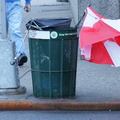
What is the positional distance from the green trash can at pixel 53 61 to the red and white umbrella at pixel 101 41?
0.22 metres

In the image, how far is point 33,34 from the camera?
6.98 m

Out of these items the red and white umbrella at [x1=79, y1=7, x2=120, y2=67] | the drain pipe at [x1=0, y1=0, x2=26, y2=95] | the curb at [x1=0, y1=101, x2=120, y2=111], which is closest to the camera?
the red and white umbrella at [x1=79, y1=7, x2=120, y2=67]

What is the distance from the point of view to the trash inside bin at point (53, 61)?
6.87 meters

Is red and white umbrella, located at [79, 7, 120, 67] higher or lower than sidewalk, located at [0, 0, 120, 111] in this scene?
higher

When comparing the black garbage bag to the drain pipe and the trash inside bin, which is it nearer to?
the trash inside bin

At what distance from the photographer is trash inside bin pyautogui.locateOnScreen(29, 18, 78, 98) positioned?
22.5 ft

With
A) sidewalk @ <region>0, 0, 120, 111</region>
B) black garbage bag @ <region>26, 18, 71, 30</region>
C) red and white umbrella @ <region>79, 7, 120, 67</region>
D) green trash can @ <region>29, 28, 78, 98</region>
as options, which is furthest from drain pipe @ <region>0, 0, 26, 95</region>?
red and white umbrella @ <region>79, 7, 120, 67</region>

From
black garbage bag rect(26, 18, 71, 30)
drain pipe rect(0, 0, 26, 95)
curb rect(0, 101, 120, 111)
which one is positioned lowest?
curb rect(0, 101, 120, 111)

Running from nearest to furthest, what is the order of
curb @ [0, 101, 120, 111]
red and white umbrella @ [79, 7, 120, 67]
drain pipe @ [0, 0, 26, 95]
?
1. red and white umbrella @ [79, 7, 120, 67]
2. curb @ [0, 101, 120, 111]
3. drain pipe @ [0, 0, 26, 95]

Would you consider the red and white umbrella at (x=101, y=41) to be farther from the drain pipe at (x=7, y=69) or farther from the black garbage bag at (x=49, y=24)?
the drain pipe at (x=7, y=69)

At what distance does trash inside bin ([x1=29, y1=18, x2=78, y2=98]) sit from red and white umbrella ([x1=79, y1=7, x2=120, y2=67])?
22cm

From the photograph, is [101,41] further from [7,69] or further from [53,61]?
[7,69]

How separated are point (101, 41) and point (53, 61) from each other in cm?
82

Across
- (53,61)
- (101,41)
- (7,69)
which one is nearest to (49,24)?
(53,61)
